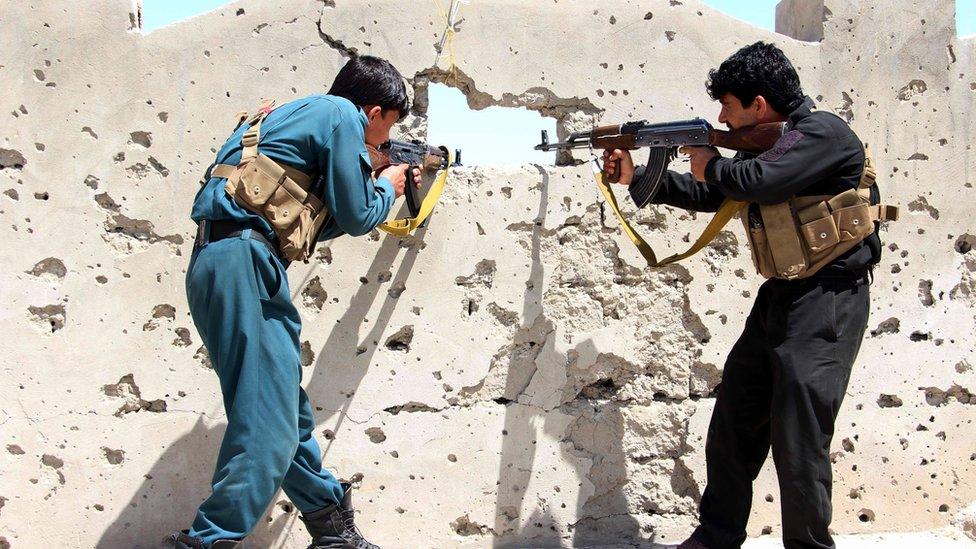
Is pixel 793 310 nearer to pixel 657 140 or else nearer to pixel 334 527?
pixel 657 140

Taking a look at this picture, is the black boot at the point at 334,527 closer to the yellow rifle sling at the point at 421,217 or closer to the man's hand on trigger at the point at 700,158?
the yellow rifle sling at the point at 421,217

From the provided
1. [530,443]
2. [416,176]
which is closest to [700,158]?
[416,176]

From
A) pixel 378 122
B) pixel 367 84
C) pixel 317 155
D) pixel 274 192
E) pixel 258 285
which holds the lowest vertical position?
pixel 258 285

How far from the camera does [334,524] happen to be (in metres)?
2.97

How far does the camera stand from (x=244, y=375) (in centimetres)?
247

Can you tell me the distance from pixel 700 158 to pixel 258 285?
1.46m

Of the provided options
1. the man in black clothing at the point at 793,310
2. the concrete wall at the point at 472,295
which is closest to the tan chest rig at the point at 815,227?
the man in black clothing at the point at 793,310

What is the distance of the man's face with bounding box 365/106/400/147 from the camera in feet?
9.18

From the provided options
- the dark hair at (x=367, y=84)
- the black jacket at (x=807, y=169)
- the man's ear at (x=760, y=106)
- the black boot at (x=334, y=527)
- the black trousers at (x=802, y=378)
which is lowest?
the black boot at (x=334, y=527)

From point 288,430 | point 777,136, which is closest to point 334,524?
point 288,430

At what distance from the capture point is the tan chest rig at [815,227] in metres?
2.73

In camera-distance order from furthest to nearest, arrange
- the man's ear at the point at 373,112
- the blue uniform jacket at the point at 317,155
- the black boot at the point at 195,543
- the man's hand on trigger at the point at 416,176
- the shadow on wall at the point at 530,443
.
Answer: the shadow on wall at the point at 530,443
the man's hand on trigger at the point at 416,176
the man's ear at the point at 373,112
the blue uniform jacket at the point at 317,155
the black boot at the point at 195,543

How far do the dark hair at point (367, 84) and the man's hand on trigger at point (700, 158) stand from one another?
991 mm

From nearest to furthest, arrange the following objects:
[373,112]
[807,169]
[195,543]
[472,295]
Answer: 1. [195,543]
2. [807,169]
3. [373,112]
4. [472,295]
